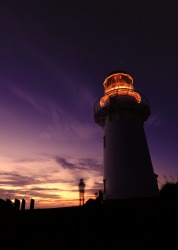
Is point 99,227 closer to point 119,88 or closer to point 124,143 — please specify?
point 124,143

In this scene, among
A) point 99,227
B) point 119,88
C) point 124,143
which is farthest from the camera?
point 119,88

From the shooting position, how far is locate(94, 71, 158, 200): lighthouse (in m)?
13.8

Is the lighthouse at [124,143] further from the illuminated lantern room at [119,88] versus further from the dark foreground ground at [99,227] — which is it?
the dark foreground ground at [99,227]

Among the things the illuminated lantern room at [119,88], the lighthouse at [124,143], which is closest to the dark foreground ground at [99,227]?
the lighthouse at [124,143]

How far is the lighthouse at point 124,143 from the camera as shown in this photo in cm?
1376

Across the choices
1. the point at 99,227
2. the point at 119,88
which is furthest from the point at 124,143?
the point at 99,227

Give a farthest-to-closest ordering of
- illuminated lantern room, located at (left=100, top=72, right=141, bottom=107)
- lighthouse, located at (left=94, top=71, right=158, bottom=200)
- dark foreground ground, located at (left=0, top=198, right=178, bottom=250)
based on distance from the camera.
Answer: illuminated lantern room, located at (left=100, top=72, right=141, bottom=107) < lighthouse, located at (left=94, top=71, right=158, bottom=200) < dark foreground ground, located at (left=0, top=198, right=178, bottom=250)

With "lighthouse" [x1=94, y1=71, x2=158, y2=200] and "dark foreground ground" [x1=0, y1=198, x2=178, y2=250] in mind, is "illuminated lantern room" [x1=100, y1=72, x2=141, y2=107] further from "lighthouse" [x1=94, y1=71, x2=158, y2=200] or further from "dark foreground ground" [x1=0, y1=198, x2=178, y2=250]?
"dark foreground ground" [x1=0, y1=198, x2=178, y2=250]

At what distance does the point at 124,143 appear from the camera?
49.5 ft

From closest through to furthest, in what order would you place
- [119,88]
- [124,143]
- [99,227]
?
[99,227] → [124,143] → [119,88]

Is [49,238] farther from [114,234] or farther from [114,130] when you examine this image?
[114,130]

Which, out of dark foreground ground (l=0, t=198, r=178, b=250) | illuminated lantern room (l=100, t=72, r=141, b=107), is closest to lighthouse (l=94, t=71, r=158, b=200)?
illuminated lantern room (l=100, t=72, r=141, b=107)

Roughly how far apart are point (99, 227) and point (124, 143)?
34.4ft

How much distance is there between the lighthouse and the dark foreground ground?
8.65 meters
